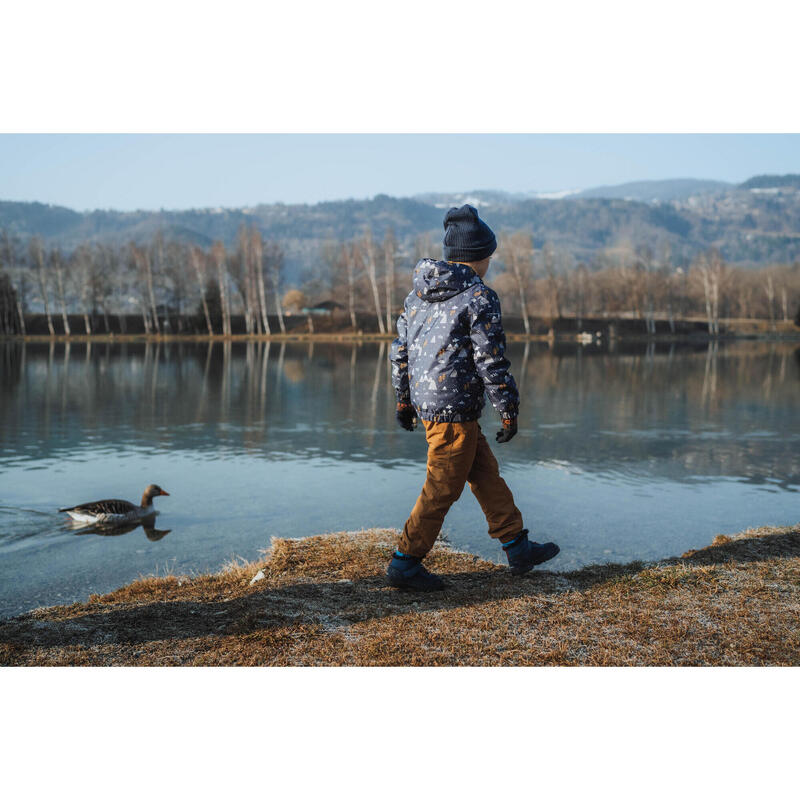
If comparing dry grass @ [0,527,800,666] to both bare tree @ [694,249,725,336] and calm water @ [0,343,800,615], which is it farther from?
bare tree @ [694,249,725,336]

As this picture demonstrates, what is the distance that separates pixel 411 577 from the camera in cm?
534

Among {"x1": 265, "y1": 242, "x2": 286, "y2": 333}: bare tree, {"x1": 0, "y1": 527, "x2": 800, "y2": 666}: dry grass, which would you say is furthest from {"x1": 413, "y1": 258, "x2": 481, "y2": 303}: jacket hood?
{"x1": 265, "y1": 242, "x2": 286, "y2": 333}: bare tree

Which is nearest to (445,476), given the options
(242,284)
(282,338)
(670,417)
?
(670,417)

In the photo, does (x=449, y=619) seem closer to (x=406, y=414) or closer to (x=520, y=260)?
(x=406, y=414)

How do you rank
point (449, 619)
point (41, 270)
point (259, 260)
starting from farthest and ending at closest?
point (41, 270)
point (259, 260)
point (449, 619)

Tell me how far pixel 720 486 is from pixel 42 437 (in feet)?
41.7

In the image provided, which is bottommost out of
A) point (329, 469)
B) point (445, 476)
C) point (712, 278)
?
point (329, 469)

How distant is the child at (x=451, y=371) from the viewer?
505 cm

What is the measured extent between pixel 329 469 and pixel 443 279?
25.5 feet

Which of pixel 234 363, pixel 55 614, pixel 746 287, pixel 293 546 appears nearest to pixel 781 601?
pixel 293 546

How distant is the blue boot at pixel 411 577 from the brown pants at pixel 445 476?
6 cm

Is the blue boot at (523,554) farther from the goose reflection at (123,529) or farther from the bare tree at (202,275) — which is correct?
the bare tree at (202,275)

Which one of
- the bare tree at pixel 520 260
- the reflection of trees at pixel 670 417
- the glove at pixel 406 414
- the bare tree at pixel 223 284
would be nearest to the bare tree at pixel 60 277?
the bare tree at pixel 223 284

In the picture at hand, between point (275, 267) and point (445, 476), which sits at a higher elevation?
point (275, 267)
